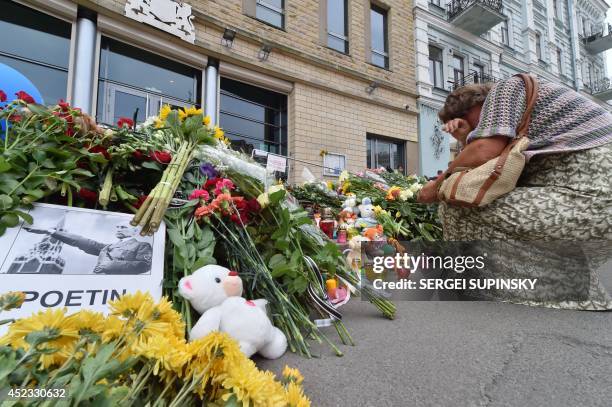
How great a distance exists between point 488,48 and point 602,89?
881 centimetres

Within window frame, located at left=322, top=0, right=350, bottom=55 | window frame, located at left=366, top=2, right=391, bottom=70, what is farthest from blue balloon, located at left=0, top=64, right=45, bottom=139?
window frame, located at left=366, top=2, right=391, bottom=70

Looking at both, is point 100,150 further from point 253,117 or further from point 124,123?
point 253,117

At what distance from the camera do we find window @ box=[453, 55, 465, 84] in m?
8.71

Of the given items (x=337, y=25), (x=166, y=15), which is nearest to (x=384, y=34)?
(x=337, y=25)

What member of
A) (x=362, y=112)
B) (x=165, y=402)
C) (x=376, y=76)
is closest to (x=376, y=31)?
(x=376, y=76)

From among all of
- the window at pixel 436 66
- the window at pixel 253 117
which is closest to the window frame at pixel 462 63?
the window at pixel 436 66

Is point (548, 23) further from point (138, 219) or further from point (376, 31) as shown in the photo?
point (138, 219)

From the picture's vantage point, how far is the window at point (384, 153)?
712 centimetres

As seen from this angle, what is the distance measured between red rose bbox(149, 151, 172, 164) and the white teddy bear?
1.63ft

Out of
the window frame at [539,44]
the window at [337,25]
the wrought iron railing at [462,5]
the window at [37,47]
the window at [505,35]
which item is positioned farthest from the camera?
the window frame at [539,44]

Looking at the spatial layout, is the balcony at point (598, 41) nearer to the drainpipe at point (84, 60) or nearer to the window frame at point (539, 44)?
the window frame at point (539, 44)

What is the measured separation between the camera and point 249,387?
40 cm

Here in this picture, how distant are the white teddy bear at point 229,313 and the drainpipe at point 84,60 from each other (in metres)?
4.20
